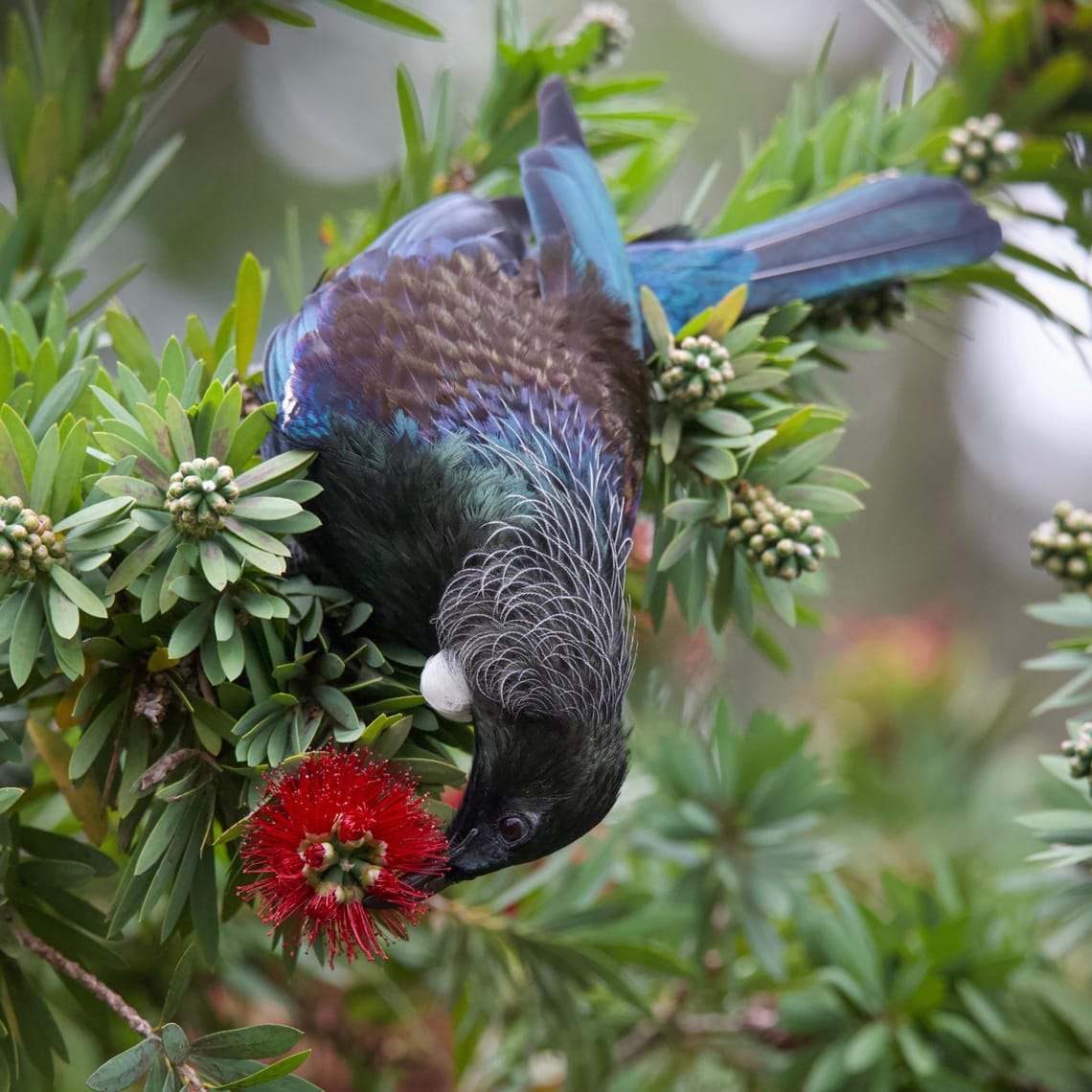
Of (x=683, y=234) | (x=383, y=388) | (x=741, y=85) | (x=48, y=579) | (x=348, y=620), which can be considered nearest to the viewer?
(x=48, y=579)

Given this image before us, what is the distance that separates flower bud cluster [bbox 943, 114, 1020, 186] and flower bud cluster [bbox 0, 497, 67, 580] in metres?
1.37

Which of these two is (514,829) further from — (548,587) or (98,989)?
(98,989)

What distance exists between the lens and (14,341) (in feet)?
4.01

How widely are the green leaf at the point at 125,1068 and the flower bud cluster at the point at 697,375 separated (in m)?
0.84

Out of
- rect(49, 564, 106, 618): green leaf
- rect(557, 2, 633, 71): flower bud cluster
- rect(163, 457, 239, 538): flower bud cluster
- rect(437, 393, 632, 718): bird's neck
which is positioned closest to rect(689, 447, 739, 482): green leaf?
rect(437, 393, 632, 718): bird's neck

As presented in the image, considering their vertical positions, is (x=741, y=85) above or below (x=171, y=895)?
above

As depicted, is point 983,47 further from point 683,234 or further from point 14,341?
point 14,341

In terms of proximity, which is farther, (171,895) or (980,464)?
(980,464)

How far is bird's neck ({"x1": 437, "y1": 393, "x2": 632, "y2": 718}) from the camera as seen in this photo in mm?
1221

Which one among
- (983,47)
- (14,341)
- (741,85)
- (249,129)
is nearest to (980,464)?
(741,85)

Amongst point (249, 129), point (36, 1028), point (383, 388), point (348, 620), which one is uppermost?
point (249, 129)

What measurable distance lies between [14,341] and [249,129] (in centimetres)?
399

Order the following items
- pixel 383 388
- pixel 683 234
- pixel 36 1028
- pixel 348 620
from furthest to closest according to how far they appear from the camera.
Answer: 1. pixel 683 234
2. pixel 383 388
3. pixel 348 620
4. pixel 36 1028

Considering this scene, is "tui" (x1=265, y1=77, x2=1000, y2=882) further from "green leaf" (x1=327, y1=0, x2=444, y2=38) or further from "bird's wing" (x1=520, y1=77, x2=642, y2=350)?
"green leaf" (x1=327, y1=0, x2=444, y2=38)
